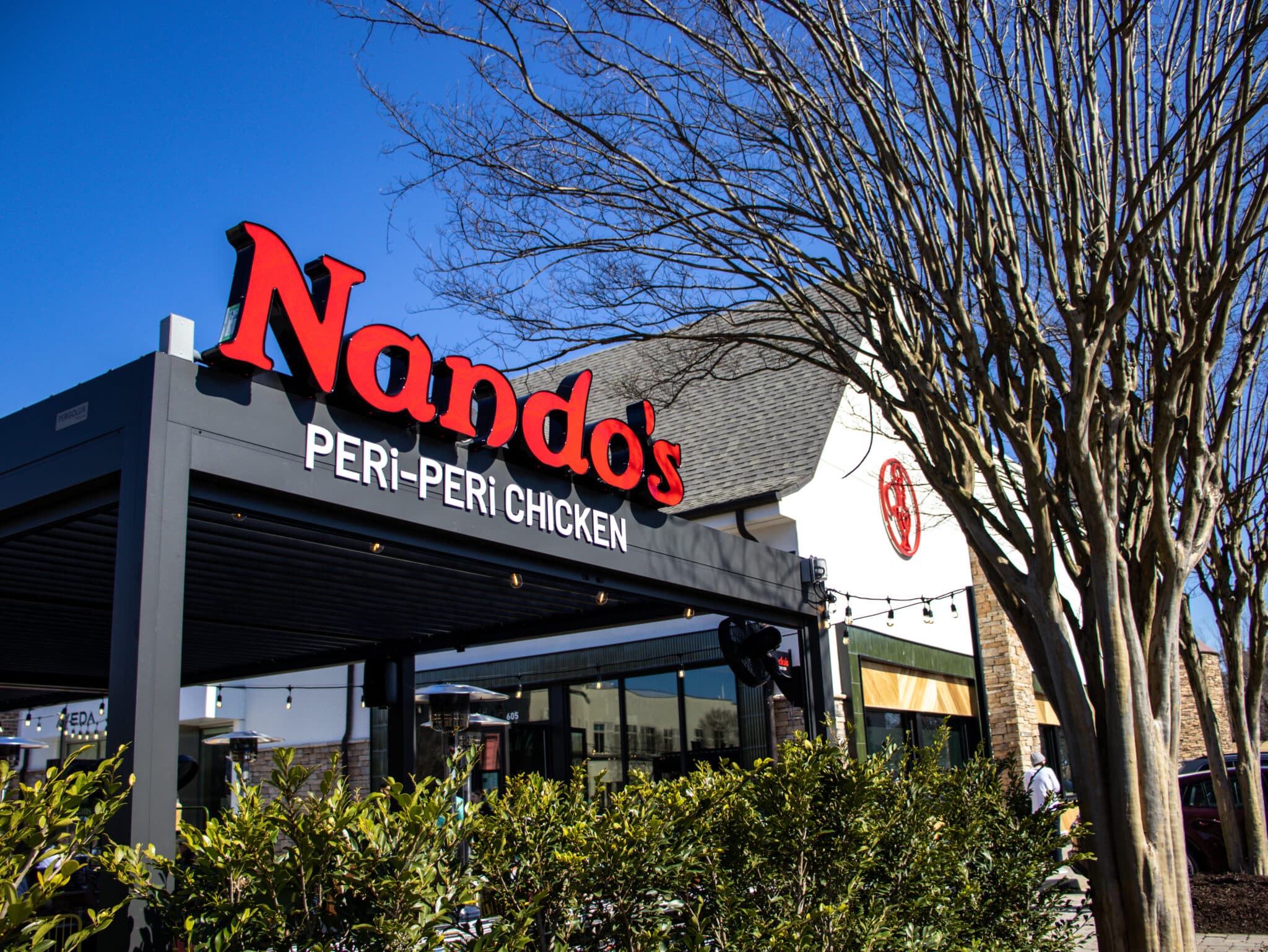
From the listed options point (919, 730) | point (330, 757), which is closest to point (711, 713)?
point (919, 730)

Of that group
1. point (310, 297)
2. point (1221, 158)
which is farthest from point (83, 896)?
point (1221, 158)

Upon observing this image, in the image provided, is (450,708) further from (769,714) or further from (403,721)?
(769,714)

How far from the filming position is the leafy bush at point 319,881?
115 inches

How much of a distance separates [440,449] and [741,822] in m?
2.86

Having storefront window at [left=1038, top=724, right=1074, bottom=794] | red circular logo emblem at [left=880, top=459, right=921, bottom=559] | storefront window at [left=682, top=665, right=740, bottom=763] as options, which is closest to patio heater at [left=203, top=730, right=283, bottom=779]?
storefront window at [left=682, top=665, right=740, bottom=763]

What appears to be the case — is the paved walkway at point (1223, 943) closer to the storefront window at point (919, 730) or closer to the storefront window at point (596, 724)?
the storefront window at point (919, 730)

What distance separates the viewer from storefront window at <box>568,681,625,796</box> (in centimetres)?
1299

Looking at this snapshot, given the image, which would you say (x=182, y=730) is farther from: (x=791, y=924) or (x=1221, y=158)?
(x=1221, y=158)

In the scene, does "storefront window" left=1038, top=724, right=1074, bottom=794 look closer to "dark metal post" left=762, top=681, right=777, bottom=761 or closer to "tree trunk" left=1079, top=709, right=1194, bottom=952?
"dark metal post" left=762, top=681, right=777, bottom=761

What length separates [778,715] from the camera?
11664 mm

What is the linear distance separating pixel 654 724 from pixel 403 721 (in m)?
3.33

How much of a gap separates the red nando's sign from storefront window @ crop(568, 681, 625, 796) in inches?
236

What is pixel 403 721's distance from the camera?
35.8ft

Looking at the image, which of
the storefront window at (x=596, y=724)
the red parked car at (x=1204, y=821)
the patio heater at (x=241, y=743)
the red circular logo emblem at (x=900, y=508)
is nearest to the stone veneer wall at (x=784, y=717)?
the storefront window at (x=596, y=724)
